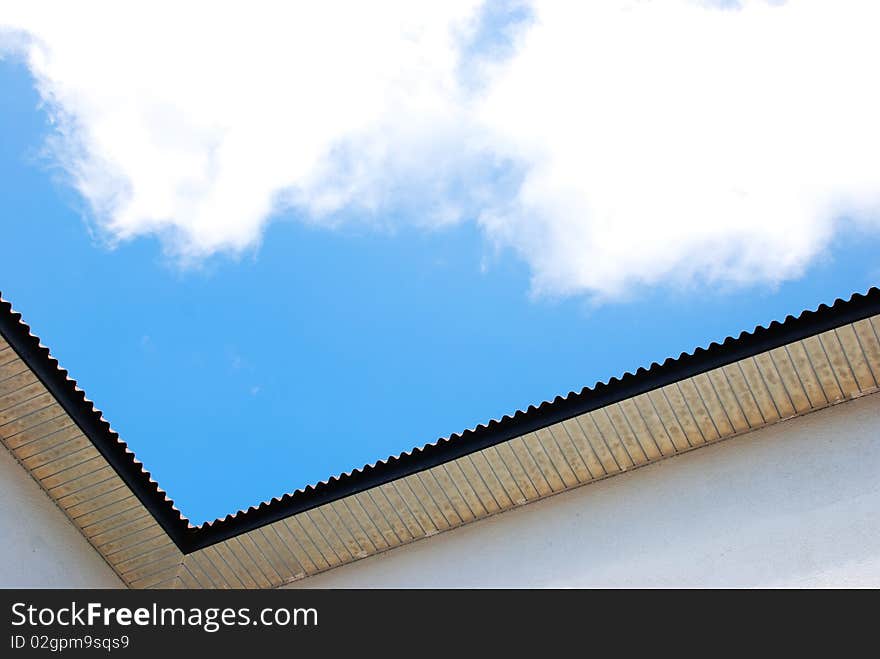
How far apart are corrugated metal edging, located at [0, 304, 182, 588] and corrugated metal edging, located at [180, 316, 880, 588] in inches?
14.1

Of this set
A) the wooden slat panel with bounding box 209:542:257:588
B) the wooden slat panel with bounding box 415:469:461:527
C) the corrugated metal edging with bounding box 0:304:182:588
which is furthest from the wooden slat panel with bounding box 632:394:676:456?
the corrugated metal edging with bounding box 0:304:182:588

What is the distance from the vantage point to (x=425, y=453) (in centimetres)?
896

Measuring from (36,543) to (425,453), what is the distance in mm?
3301

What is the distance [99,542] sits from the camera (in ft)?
32.0

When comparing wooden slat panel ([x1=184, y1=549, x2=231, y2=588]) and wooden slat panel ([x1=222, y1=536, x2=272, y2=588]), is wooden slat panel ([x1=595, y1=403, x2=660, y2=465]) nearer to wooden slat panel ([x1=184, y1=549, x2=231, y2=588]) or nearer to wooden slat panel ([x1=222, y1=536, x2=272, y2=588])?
wooden slat panel ([x1=222, y1=536, x2=272, y2=588])

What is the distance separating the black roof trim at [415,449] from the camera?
823 cm

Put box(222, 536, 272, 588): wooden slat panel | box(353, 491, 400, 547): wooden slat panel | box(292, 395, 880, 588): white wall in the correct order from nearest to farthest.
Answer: box(292, 395, 880, 588): white wall, box(353, 491, 400, 547): wooden slat panel, box(222, 536, 272, 588): wooden slat panel

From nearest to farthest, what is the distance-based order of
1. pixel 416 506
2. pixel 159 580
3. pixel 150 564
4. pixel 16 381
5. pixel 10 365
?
pixel 10 365, pixel 16 381, pixel 416 506, pixel 150 564, pixel 159 580

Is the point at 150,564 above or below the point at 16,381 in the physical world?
below

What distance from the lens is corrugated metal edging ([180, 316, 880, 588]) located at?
840 cm

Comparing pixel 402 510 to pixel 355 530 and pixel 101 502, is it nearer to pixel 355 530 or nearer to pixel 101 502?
pixel 355 530

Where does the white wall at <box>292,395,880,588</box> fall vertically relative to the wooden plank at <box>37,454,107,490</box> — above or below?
→ below

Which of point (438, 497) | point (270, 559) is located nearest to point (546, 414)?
point (438, 497)
